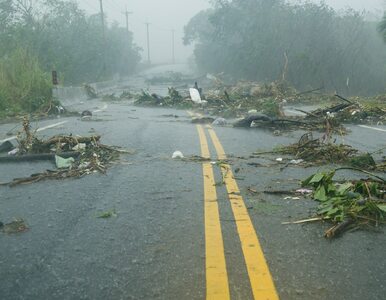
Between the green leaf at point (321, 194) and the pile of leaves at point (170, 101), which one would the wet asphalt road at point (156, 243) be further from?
the pile of leaves at point (170, 101)

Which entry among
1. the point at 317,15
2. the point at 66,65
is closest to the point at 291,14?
the point at 317,15

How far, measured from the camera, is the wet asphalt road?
3.09m

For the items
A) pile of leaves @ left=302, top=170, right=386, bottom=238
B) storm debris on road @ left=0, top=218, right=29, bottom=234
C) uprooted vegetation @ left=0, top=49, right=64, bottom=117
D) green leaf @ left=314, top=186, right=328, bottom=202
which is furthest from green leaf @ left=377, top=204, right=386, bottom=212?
uprooted vegetation @ left=0, top=49, right=64, bottom=117

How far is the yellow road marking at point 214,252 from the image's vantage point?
119 inches

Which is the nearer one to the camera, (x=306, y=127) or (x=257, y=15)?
(x=306, y=127)

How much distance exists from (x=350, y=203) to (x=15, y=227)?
3309 millimetres

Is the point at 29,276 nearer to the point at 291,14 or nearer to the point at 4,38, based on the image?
the point at 291,14

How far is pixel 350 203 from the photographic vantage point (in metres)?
4.52

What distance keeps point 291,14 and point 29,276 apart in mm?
34066

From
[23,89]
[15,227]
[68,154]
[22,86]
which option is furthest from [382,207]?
[22,86]

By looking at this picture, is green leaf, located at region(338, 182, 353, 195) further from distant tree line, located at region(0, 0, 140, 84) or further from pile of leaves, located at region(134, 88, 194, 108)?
distant tree line, located at region(0, 0, 140, 84)

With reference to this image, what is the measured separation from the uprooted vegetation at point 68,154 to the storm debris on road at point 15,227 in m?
1.70

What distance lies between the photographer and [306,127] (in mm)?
11227

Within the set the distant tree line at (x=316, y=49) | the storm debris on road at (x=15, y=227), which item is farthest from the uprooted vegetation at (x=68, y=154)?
the distant tree line at (x=316, y=49)
